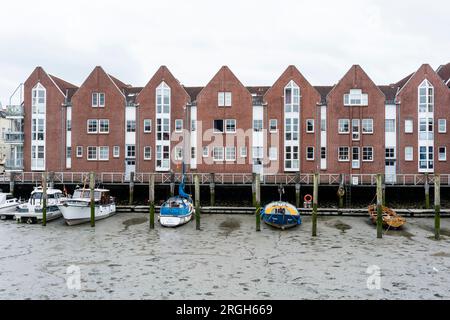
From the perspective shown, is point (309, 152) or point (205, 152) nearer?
point (309, 152)

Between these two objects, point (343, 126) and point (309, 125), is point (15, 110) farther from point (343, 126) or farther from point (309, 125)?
point (343, 126)

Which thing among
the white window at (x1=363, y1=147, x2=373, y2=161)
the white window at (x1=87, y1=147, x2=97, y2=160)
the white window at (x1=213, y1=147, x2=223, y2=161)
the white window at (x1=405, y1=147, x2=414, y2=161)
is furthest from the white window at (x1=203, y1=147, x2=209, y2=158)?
the white window at (x1=405, y1=147, x2=414, y2=161)

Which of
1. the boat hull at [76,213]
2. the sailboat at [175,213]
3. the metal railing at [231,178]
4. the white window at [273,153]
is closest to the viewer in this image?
the sailboat at [175,213]

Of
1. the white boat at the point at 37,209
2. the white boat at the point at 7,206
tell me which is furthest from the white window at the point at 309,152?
the white boat at the point at 7,206

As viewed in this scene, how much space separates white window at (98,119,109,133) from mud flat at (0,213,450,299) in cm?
1640

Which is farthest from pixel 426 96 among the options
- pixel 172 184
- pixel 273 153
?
pixel 172 184

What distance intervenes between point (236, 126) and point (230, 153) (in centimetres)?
299

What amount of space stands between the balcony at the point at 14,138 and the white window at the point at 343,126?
35362 millimetres

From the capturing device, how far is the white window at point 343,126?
41.2 m

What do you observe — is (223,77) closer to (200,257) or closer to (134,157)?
(134,157)

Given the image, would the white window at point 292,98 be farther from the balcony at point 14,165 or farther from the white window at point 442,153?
the balcony at point 14,165

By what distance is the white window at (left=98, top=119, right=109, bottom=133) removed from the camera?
43.0 meters

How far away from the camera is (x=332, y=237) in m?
24.7

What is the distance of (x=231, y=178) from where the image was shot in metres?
39.1
